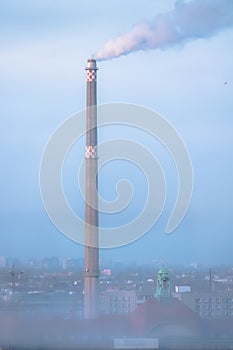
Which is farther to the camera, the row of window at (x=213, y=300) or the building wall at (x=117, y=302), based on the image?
the row of window at (x=213, y=300)

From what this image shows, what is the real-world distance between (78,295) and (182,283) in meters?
4.56

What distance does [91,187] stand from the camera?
24109 mm

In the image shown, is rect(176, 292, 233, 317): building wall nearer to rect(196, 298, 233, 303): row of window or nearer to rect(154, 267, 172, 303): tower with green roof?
rect(196, 298, 233, 303): row of window

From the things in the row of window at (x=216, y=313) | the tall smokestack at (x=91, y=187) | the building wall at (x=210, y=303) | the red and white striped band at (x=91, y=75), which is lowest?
the row of window at (x=216, y=313)

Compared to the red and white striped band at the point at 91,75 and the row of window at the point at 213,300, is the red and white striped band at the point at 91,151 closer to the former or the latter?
the red and white striped band at the point at 91,75

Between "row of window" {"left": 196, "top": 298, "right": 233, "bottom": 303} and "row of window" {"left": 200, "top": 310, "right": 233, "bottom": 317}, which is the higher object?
"row of window" {"left": 196, "top": 298, "right": 233, "bottom": 303}

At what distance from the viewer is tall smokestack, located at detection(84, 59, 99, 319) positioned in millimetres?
23938

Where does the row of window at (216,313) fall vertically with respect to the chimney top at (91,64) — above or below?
below

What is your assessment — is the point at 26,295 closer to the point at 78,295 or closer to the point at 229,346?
the point at 78,295

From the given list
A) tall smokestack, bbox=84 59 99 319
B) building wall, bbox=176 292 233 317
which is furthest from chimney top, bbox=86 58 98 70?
building wall, bbox=176 292 233 317

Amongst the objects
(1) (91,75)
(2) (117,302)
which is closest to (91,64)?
(1) (91,75)

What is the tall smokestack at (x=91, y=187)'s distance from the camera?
2394cm

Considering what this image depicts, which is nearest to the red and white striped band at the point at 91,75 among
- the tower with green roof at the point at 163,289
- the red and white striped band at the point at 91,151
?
the red and white striped band at the point at 91,151

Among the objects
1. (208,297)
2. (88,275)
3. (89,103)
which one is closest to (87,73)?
(89,103)
